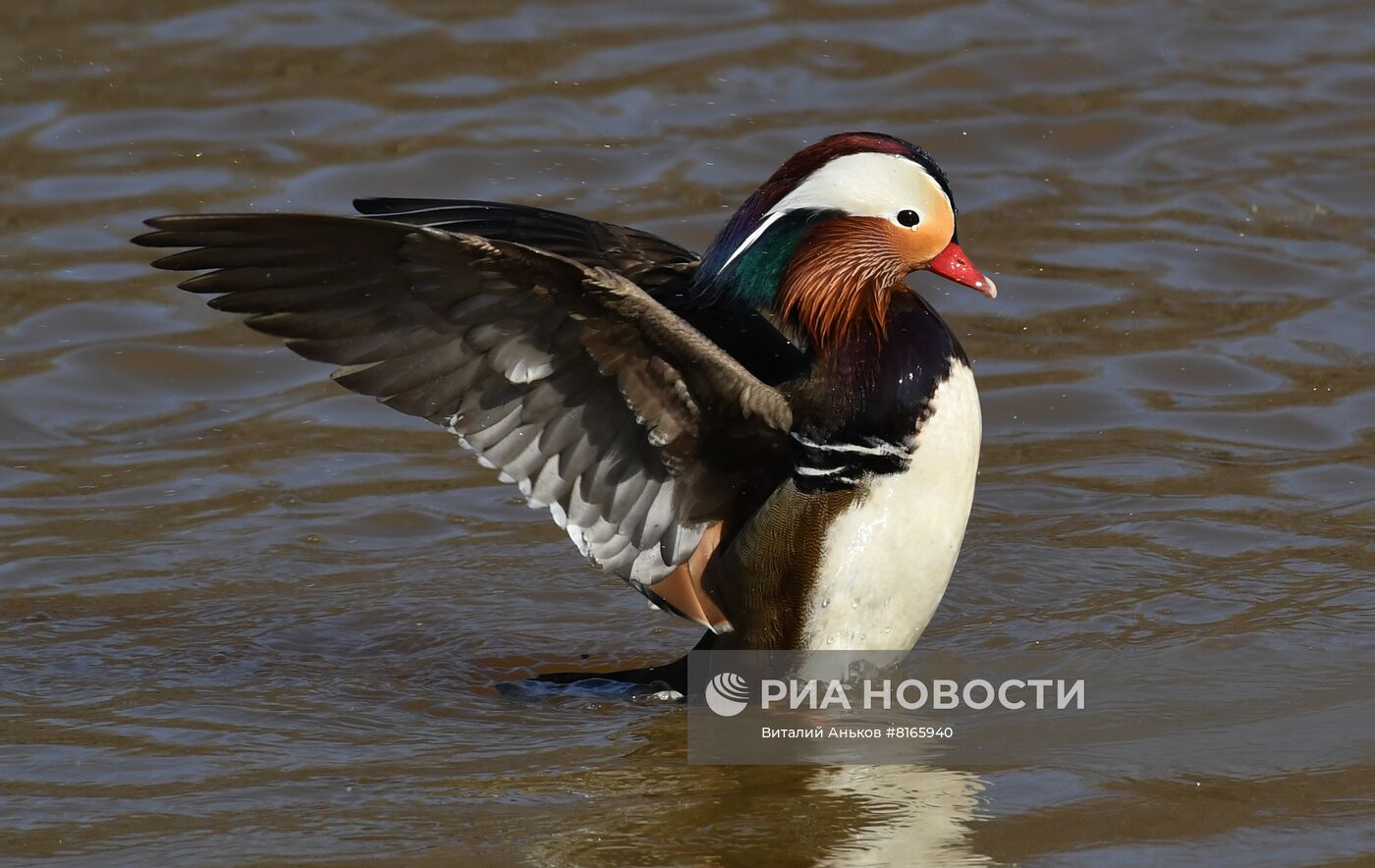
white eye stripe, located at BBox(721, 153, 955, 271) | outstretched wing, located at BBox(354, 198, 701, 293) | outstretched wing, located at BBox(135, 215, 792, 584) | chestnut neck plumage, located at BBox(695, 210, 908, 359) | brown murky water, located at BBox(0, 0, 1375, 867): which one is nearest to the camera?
outstretched wing, located at BBox(135, 215, 792, 584)

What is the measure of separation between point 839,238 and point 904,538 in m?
0.74

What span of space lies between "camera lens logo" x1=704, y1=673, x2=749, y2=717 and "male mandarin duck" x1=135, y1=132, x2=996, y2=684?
3.4 inches

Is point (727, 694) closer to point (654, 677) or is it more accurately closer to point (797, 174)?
point (654, 677)

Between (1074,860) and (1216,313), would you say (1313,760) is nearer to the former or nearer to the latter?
(1074,860)

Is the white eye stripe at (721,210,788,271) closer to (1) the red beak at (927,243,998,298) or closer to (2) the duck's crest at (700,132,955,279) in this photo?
(2) the duck's crest at (700,132,955,279)

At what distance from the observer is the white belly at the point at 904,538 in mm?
4410

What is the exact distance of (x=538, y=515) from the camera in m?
6.06

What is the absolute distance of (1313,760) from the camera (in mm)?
4316

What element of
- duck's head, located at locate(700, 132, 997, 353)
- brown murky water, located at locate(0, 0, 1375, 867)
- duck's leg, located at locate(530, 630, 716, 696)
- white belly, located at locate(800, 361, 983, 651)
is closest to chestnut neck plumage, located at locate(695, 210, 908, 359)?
duck's head, located at locate(700, 132, 997, 353)

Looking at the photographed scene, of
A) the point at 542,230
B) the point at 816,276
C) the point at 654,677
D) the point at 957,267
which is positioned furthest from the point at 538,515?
the point at 957,267

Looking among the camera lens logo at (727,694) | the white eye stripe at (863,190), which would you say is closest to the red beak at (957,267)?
the white eye stripe at (863,190)

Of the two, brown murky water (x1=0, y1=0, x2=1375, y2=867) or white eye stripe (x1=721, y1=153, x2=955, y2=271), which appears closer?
brown murky water (x1=0, y1=0, x2=1375, y2=867)

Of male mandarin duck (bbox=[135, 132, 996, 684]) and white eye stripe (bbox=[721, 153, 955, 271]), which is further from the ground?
white eye stripe (bbox=[721, 153, 955, 271])

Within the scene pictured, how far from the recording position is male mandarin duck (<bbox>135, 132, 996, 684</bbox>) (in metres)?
4.14
